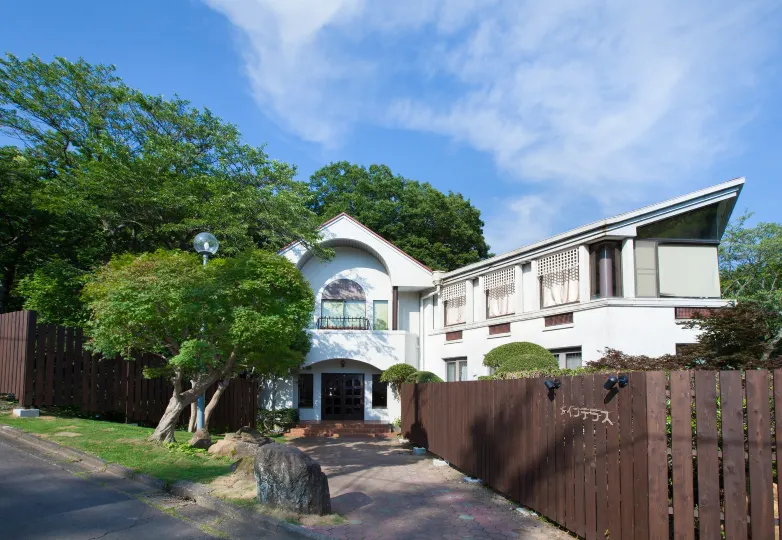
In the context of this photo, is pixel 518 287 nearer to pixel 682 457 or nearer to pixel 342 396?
pixel 342 396

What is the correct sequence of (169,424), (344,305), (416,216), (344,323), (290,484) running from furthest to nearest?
(416,216), (344,305), (344,323), (169,424), (290,484)

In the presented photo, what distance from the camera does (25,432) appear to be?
10953 mm

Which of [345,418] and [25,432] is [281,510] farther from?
[345,418]

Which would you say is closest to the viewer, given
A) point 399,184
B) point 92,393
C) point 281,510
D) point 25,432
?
point 281,510

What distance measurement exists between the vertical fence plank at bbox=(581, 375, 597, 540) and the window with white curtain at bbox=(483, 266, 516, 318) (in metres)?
12.4

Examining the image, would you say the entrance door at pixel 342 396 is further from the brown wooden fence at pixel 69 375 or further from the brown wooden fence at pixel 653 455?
the brown wooden fence at pixel 653 455

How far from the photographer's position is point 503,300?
20.0 meters

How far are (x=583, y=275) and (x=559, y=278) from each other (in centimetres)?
122

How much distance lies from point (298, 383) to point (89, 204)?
418 inches

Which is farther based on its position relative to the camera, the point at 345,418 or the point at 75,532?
the point at 345,418

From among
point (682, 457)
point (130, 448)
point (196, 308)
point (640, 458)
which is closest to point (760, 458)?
point (682, 457)

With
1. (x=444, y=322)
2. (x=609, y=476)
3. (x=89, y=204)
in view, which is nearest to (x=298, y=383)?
(x=444, y=322)

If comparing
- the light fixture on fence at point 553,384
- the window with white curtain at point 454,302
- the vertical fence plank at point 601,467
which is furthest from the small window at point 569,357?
the vertical fence plank at point 601,467

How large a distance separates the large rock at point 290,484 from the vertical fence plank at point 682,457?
13.8 feet
